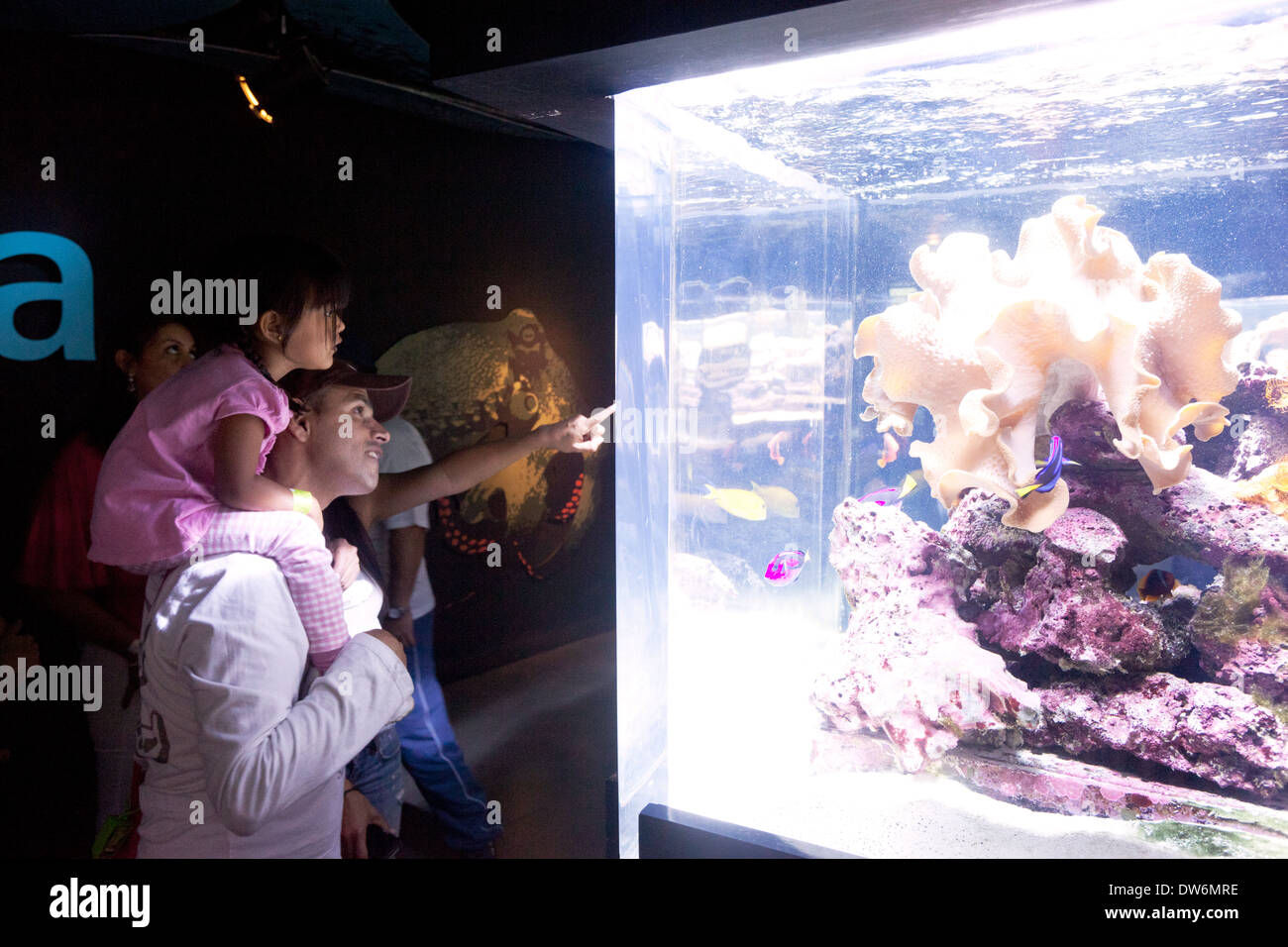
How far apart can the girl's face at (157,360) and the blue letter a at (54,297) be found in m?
0.09

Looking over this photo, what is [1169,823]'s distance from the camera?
1474mm

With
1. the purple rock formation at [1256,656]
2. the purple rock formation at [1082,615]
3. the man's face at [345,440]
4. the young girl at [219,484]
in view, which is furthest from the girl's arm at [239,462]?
the purple rock formation at [1256,656]

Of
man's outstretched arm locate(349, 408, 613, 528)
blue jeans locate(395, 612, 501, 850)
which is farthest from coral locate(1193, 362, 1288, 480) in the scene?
blue jeans locate(395, 612, 501, 850)

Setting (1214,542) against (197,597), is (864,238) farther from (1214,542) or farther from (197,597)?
(197,597)

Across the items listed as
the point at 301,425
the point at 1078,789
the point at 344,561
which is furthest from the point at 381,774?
the point at 1078,789

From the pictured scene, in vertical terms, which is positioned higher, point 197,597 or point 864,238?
point 864,238

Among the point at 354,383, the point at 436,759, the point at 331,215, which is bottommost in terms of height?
the point at 436,759

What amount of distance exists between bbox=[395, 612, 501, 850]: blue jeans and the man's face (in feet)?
2.11

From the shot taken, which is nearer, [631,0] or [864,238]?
[631,0]

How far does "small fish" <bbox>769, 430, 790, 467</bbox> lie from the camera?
1849 millimetres

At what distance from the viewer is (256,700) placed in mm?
1510

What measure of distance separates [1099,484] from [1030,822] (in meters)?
0.68

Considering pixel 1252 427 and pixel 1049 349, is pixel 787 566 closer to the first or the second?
pixel 1049 349

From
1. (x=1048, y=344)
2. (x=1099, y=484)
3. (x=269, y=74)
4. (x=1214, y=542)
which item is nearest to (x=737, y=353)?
(x=1048, y=344)
